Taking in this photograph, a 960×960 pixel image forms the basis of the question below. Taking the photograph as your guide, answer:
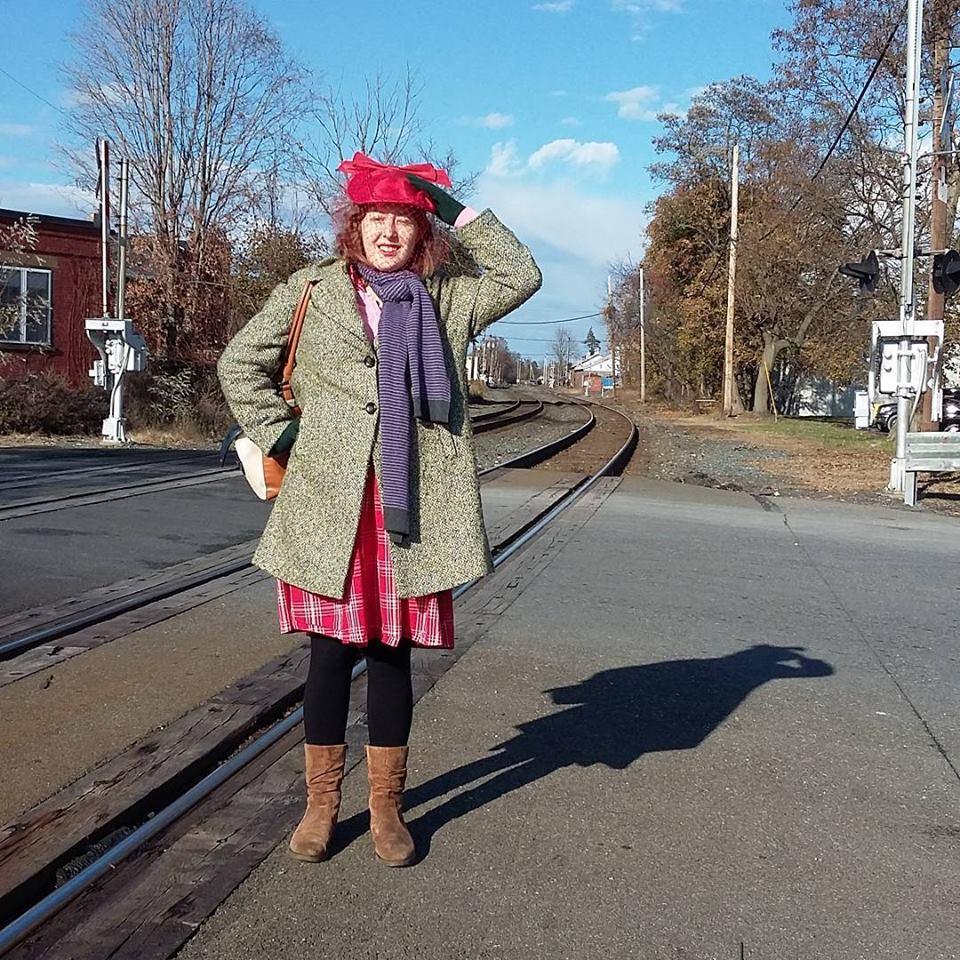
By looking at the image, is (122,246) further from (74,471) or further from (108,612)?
(108,612)

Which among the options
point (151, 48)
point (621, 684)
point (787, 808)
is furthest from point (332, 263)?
point (151, 48)

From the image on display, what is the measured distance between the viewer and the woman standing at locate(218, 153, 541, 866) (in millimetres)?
3178

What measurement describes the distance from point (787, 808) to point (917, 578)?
5215 millimetres

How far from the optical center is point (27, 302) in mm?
25344

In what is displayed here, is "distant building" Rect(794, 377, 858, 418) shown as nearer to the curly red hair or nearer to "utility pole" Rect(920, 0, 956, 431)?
"utility pole" Rect(920, 0, 956, 431)

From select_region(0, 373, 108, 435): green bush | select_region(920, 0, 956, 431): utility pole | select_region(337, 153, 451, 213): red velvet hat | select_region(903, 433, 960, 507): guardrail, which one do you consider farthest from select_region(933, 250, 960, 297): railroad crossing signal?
select_region(0, 373, 108, 435): green bush

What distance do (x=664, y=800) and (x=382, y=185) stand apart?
2.17 meters

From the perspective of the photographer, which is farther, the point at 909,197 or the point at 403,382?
the point at 909,197

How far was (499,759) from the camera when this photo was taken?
415 cm

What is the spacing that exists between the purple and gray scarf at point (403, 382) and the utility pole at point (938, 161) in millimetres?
14740

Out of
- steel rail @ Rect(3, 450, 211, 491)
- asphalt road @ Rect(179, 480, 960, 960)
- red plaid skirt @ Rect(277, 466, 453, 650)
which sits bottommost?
asphalt road @ Rect(179, 480, 960, 960)

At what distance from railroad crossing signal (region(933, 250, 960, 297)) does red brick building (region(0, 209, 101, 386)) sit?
61.0ft

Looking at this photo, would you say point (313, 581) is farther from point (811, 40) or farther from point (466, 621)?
point (811, 40)

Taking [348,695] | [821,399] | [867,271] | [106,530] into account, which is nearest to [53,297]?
[867,271]
